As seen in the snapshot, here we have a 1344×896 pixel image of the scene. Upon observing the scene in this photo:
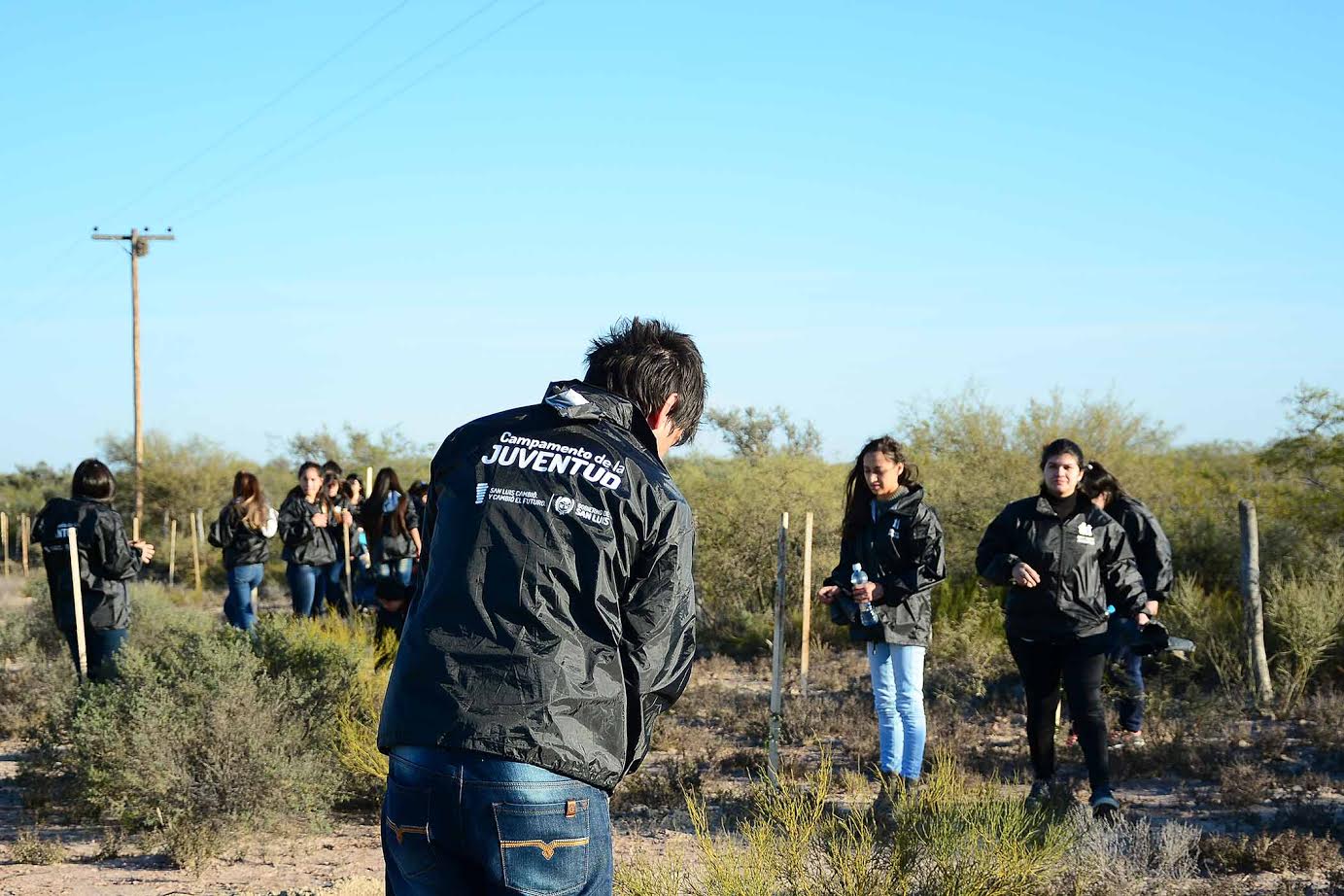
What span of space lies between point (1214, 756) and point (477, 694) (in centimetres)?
642

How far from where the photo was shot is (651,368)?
9.23 ft

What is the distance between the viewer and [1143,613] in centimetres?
637

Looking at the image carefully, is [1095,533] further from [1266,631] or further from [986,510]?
[986,510]

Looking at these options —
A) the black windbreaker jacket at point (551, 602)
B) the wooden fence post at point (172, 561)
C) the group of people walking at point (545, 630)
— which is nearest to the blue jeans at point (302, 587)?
the group of people walking at point (545, 630)

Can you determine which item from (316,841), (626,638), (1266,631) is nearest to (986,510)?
(1266,631)

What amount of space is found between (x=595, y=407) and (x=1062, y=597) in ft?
13.3

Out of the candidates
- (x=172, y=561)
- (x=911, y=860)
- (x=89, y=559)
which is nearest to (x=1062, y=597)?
(x=911, y=860)

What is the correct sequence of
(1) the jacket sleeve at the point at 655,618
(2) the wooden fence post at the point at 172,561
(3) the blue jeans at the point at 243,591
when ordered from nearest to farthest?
(1) the jacket sleeve at the point at 655,618 → (3) the blue jeans at the point at 243,591 → (2) the wooden fence post at the point at 172,561

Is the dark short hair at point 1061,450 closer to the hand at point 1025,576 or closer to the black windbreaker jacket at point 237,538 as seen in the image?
the hand at point 1025,576

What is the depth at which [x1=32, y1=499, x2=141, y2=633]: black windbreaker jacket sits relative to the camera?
767 cm

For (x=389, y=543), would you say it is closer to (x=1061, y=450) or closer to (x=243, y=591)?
(x=243, y=591)

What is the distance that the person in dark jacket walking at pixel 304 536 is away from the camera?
12109 mm

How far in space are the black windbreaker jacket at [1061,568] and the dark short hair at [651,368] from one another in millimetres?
3706

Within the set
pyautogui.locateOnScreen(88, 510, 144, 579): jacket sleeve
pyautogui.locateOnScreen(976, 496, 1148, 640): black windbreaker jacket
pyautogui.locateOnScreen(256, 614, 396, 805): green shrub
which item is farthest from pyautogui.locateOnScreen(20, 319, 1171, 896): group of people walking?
pyautogui.locateOnScreen(88, 510, 144, 579): jacket sleeve
